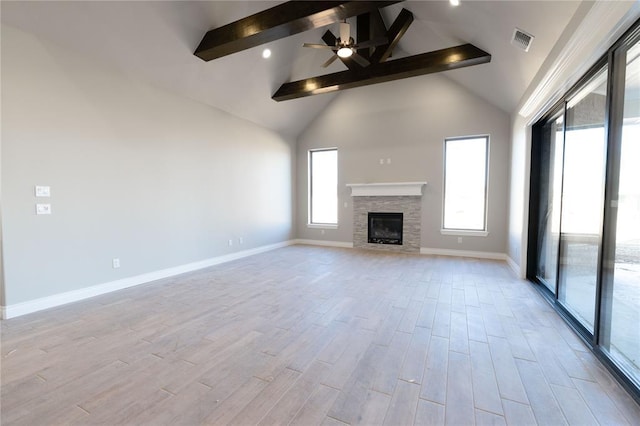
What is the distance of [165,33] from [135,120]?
1.24 m

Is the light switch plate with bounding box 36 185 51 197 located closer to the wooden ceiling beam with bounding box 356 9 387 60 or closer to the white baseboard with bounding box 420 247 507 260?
the wooden ceiling beam with bounding box 356 9 387 60

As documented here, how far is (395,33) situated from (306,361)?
15.9 feet

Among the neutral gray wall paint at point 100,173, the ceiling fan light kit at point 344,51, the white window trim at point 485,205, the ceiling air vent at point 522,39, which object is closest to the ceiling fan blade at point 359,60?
the ceiling fan light kit at point 344,51

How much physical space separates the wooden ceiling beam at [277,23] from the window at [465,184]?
154 inches

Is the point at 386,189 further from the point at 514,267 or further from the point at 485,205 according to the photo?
the point at 514,267

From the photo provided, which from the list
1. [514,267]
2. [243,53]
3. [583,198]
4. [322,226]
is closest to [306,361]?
[583,198]

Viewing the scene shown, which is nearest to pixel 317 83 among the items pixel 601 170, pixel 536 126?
pixel 536 126

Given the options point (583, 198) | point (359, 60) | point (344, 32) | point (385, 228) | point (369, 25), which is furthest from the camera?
point (385, 228)

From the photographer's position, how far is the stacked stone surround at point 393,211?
637cm

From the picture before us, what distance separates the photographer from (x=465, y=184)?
606 cm

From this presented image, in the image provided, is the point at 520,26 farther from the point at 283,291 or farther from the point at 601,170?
the point at 283,291

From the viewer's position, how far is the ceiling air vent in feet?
9.84

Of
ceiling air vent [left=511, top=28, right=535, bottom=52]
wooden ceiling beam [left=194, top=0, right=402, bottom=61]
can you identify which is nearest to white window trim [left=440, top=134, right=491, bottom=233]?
Result: ceiling air vent [left=511, top=28, right=535, bottom=52]

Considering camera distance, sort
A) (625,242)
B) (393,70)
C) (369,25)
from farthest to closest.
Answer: (393,70) → (369,25) → (625,242)
